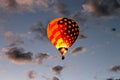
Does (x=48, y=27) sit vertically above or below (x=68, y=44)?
above

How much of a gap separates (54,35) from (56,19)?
114 inches

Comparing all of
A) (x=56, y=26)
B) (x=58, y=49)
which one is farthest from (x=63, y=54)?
(x=56, y=26)

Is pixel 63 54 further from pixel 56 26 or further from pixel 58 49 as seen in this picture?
pixel 56 26

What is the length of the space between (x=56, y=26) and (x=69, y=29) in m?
2.36

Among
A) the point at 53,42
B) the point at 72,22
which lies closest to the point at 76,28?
the point at 72,22

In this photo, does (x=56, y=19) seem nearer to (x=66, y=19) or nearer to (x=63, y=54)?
(x=66, y=19)

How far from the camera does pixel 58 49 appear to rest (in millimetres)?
54031

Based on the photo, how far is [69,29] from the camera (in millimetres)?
54312

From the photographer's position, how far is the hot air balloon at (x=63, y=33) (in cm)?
5397

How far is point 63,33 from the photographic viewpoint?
5412 cm

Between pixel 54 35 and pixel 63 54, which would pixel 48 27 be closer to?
pixel 54 35

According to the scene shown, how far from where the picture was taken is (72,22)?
54688 millimetres

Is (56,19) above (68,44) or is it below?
above

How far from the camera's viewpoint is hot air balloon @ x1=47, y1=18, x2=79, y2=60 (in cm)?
5397
